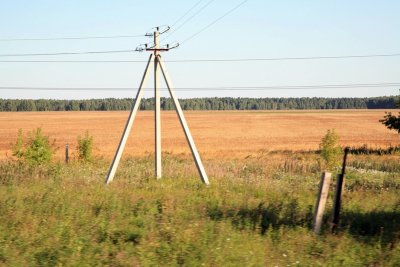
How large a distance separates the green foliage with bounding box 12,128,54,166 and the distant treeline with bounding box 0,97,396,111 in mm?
133094

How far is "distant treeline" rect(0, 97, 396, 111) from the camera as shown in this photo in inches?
6250

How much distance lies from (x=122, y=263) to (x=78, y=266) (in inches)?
20.4

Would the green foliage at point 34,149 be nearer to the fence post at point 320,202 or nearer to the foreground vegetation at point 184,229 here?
the foreground vegetation at point 184,229

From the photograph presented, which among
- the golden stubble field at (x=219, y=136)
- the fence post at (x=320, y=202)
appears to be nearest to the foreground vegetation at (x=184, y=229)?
the fence post at (x=320, y=202)

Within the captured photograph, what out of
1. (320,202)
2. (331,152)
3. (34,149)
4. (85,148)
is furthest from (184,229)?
(331,152)

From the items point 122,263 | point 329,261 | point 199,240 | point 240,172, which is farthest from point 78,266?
point 240,172

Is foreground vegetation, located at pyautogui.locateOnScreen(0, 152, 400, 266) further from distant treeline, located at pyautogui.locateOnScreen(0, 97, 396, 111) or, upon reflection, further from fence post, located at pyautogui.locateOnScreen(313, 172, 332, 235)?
distant treeline, located at pyautogui.locateOnScreen(0, 97, 396, 111)

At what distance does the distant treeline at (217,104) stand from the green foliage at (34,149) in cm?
13309

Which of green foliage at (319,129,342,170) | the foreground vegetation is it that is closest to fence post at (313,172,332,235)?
the foreground vegetation

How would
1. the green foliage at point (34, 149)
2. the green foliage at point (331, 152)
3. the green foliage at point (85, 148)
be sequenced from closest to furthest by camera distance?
the green foliage at point (34, 149)
the green foliage at point (85, 148)
the green foliage at point (331, 152)

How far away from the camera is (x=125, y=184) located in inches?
505

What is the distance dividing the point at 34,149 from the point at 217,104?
162626mm

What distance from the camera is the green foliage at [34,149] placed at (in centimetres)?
1834

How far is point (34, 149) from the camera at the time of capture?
1858cm
